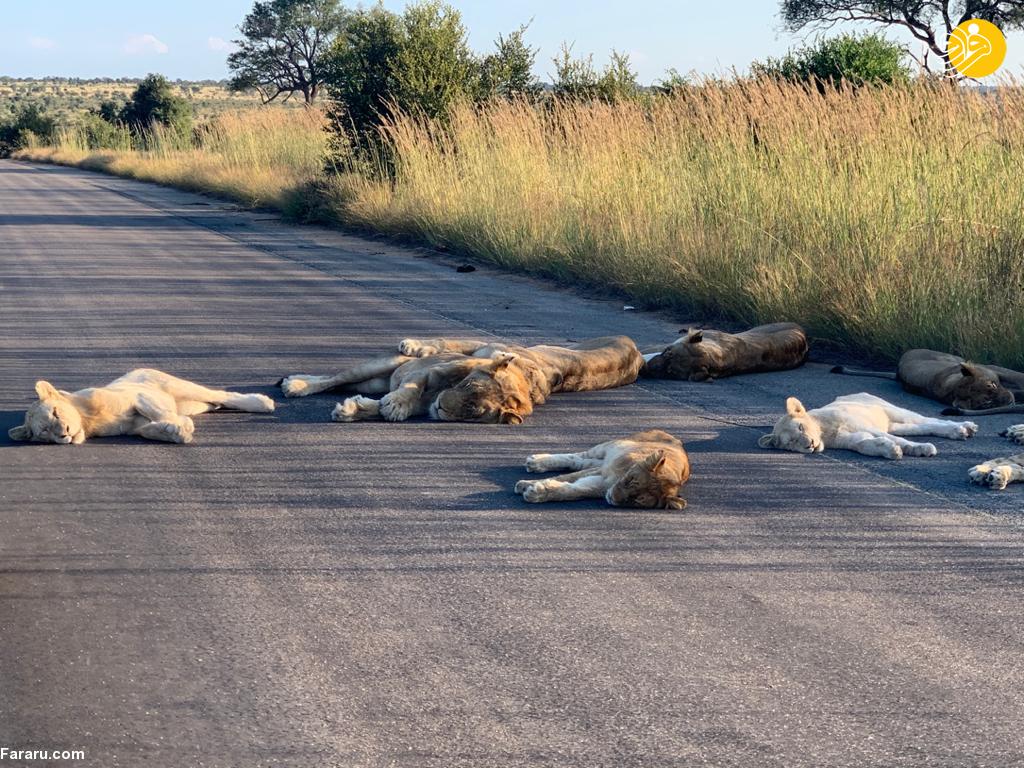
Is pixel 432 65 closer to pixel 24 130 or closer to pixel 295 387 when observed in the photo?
pixel 295 387

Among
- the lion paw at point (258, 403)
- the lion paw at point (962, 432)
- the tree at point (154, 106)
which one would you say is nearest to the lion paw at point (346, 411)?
the lion paw at point (258, 403)

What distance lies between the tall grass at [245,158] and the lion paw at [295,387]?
14.3 meters

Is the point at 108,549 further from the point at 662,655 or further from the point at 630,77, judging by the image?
the point at 630,77

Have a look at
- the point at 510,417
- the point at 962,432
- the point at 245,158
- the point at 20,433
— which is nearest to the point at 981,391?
the point at 962,432

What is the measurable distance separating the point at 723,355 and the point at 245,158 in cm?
2227

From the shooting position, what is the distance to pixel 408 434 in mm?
7000

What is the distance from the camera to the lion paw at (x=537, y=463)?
20.2 ft

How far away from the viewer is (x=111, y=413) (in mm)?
6797

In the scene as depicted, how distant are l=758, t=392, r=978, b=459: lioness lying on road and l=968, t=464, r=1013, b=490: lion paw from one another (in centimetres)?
48

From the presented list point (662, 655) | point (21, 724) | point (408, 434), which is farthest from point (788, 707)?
point (408, 434)

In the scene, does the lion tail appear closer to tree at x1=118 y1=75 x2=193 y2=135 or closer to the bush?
tree at x1=118 y1=75 x2=193 y2=135

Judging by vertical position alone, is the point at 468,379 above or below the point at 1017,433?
above

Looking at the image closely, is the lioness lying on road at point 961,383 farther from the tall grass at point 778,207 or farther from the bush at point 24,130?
the bush at point 24,130

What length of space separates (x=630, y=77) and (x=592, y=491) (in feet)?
52.9
